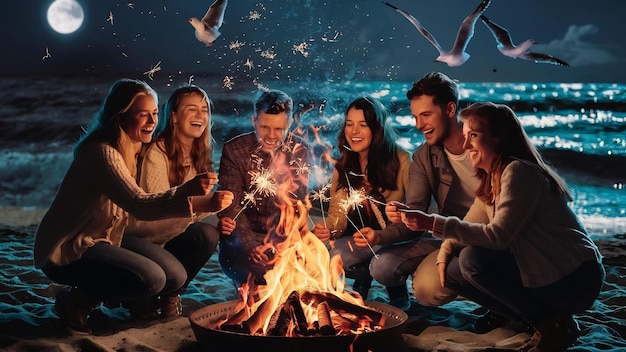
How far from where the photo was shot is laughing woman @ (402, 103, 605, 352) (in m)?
3.79

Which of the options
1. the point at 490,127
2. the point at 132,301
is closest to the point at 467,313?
the point at 490,127

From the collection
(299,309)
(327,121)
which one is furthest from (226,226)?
(327,121)

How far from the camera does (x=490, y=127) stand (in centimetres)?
398

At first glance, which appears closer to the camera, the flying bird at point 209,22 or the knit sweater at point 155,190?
the knit sweater at point 155,190

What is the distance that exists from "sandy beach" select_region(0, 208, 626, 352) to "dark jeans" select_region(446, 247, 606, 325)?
0.22m

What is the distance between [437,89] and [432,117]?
0.60ft

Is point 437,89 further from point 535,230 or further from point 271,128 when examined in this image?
point 535,230

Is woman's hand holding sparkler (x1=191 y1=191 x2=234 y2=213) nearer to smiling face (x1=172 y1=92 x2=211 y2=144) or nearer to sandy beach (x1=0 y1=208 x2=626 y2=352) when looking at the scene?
sandy beach (x1=0 y1=208 x2=626 y2=352)

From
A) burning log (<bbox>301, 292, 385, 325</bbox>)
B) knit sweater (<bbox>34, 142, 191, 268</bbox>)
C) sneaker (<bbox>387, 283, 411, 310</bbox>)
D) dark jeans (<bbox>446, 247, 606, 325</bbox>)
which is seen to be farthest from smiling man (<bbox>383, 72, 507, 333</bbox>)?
knit sweater (<bbox>34, 142, 191, 268</bbox>)

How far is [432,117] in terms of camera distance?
15.8 ft

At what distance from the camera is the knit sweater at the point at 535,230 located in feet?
12.4

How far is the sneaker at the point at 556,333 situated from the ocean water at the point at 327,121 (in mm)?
7841

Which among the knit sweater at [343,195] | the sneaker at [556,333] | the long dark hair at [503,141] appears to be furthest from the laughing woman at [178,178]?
the sneaker at [556,333]

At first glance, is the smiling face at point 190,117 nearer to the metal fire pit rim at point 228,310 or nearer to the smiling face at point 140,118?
the smiling face at point 140,118
